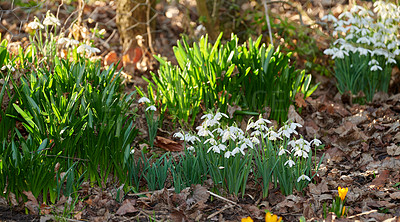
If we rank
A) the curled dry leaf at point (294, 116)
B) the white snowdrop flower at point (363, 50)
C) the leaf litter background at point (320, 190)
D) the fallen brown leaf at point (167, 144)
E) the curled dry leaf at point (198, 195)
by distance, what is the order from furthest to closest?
the white snowdrop flower at point (363, 50), the curled dry leaf at point (294, 116), the fallen brown leaf at point (167, 144), the curled dry leaf at point (198, 195), the leaf litter background at point (320, 190)

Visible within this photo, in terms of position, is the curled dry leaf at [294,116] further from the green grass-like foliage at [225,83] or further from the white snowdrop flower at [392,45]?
the white snowdrop flower at [392,45]

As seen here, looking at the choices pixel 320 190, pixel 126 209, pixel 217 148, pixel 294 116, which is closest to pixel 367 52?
pixel 294 116

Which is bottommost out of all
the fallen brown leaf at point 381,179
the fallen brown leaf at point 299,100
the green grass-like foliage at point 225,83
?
the fallen brown leaf at point 381,179

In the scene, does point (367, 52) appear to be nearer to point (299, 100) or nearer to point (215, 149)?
point (299, 100)

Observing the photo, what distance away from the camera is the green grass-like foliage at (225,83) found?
3498 mm

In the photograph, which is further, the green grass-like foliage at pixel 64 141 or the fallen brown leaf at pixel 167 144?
the fallen brown leaf at pixel 167 144

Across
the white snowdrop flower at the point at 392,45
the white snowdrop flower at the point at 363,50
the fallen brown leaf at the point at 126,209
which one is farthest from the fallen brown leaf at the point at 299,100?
the fallen brown leaf at the point at 126,209

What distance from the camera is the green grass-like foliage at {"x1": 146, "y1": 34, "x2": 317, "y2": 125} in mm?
3498

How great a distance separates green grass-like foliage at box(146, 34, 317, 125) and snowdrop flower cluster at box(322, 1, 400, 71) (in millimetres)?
778

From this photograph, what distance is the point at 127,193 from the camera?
2.65m

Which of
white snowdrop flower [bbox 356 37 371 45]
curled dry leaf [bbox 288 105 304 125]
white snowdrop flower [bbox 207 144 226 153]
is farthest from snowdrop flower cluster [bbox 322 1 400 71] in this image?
white snowdrop flower [bbox 207 144 226 153]

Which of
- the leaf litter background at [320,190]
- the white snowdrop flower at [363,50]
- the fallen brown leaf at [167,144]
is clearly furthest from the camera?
the white snowdrop flower at [363,50]

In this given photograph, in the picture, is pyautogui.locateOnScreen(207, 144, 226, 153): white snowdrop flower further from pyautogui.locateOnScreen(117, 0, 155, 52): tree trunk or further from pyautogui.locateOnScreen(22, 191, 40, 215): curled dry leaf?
pyautogui.locateOnScreen(117, 0, 155, 52): tree trunk

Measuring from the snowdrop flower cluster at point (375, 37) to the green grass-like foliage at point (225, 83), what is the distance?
0.78 meters
